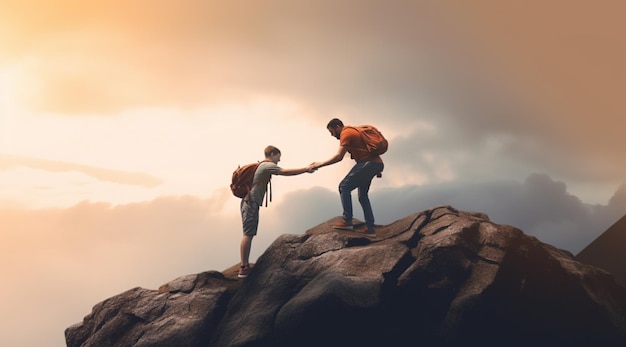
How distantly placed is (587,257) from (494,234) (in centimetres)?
2150

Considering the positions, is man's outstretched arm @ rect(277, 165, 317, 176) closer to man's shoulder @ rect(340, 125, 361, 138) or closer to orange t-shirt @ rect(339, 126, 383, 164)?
orange t-shirt @ rect(339, 126, 383, 164)

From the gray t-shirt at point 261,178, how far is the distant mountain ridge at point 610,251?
22.5 m

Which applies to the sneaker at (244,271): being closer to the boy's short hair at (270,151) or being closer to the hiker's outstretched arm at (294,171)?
the hiker's outstretched arm at (294,171)

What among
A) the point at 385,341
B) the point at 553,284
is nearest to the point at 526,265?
the point at 553,284

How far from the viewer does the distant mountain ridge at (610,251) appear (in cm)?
3472

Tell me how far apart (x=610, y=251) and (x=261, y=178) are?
2505cm

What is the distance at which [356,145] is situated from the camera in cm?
2017

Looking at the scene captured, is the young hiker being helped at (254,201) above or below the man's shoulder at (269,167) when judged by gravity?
below

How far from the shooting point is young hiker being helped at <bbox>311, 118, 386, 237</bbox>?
20.1 meters

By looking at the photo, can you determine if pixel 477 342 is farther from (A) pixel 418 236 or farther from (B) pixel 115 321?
(B) pixel 115 321

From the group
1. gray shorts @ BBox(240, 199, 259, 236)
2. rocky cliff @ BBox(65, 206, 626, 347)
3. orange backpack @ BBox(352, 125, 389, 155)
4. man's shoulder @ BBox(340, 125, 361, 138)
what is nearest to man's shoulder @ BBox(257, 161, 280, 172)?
gray shorts @ BBox(240, 199, 259, 236)

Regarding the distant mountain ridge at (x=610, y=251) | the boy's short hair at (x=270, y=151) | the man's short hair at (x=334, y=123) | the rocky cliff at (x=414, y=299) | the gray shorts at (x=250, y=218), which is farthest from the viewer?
the distant mountain ridge at (x=610, y=251)

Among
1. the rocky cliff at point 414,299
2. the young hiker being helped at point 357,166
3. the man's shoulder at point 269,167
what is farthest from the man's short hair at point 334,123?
the rocky cliff at point 414,299

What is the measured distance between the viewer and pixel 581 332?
682 inches
